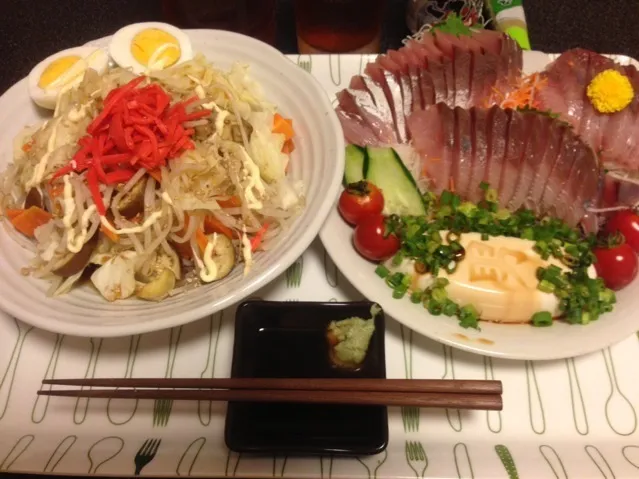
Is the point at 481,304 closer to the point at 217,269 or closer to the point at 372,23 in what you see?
the point at 217,269

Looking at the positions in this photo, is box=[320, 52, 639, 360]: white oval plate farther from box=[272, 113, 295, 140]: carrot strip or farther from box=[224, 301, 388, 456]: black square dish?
box=[272, 113, 295, 140]: carrot strip

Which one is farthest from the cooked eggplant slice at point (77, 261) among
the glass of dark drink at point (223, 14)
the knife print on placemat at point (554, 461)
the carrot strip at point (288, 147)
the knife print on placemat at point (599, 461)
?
the knife print on placemat at point (599, 461)

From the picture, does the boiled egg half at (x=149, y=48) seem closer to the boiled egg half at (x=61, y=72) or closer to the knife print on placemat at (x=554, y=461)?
the boiled egg half at (x=61, y=72)

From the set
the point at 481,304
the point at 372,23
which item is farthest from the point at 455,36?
the point at 481,304

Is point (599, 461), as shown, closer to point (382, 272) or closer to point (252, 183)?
point (382, 272)

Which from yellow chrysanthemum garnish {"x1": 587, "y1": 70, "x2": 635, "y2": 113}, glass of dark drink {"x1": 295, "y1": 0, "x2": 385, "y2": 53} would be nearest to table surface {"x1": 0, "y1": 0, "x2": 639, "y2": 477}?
glass of dark drink {"x1": 295, "y1": 0, "x2": 385, "y2": 53}

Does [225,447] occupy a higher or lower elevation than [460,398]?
lower

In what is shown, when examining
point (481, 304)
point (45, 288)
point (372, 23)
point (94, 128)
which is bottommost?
point (481, 304)
